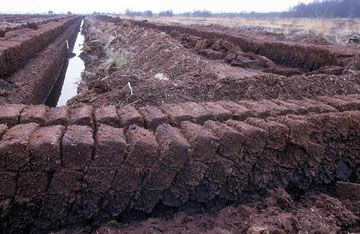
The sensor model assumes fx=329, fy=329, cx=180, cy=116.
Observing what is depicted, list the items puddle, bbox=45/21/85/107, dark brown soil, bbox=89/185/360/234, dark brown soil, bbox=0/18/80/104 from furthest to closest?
puddle, bbox=45/21/85/107
dark brown soil, bbox=0/18/80/104
dark brown soil, bbox=89/185/360/234

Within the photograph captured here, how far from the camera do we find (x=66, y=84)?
505 inches

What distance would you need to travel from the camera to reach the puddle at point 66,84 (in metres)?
10.4

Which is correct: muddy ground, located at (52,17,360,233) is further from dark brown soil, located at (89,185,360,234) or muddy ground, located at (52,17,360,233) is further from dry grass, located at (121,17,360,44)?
dry grass, located at (121,17,360,44)

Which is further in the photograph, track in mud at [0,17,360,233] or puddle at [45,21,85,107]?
puddle at [45,21,85,107]

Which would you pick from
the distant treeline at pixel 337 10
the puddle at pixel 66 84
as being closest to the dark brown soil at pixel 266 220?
the puddle at pixel 66 84

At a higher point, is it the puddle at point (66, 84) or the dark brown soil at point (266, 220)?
the dark brown soil at point (266, 220)

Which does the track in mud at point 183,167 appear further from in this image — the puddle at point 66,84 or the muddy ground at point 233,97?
the puddle at point 66,84

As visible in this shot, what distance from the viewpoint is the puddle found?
10427 millimetres

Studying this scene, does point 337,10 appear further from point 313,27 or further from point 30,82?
point 30,82

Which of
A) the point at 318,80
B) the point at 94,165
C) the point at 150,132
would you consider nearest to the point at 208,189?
the point at 150,132

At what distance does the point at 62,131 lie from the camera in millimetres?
3105

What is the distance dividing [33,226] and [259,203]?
2.21 meters

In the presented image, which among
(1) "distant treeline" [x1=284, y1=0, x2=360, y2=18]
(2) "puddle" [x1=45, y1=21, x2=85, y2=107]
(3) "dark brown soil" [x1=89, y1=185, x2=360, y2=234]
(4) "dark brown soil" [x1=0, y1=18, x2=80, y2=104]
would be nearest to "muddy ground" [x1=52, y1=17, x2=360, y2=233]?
(3) "dark brown soil" [x1=89, y1=185, x2=360, y2=234]

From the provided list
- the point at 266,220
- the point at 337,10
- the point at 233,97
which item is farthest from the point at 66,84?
the point at 337,10
